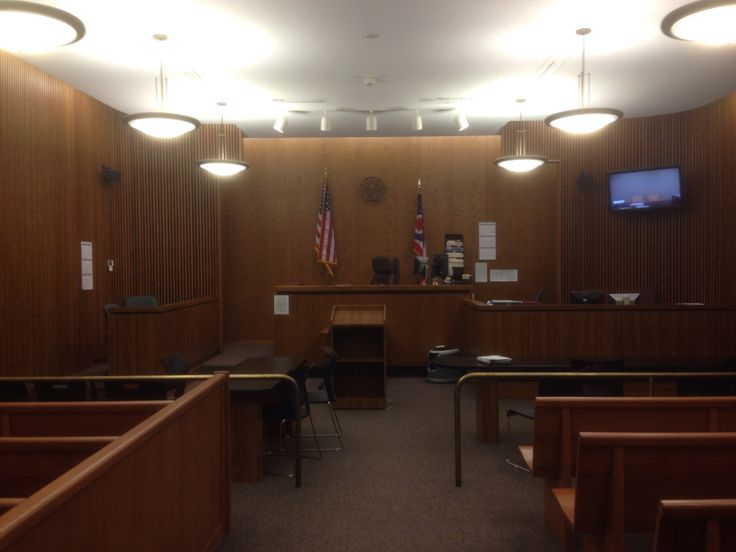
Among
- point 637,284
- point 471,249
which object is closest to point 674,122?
point 637,284

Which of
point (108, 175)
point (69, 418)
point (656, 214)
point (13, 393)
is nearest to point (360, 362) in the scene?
point (13, 393)

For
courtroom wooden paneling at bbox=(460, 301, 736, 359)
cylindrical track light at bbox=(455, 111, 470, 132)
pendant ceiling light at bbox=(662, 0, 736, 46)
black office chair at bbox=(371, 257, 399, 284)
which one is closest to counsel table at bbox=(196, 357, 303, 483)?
courtroom wooden paneling at bbox=(460, 301, 736, 359)

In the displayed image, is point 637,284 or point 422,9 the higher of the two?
point 422,9

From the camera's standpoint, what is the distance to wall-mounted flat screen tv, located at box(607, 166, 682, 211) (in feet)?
29.4

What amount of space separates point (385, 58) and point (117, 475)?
5.99 m

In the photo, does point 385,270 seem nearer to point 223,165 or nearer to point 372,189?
point 372,189

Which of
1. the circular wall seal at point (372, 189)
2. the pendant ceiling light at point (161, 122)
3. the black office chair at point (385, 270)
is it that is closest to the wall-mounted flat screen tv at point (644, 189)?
the black office chair at point (385, 270)

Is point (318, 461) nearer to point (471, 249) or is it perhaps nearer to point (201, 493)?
point (201, 493)

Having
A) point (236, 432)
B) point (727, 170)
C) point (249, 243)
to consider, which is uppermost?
point (727, 170)

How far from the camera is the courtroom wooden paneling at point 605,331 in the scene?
22.0 feet

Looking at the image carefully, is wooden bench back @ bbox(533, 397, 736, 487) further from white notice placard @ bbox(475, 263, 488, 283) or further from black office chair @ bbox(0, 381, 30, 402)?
white notice placard @ bbox(475, 263, 488, 283)

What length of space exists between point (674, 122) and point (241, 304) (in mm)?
7570

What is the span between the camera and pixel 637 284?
31.4 ft

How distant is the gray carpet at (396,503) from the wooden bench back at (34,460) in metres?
1.20
